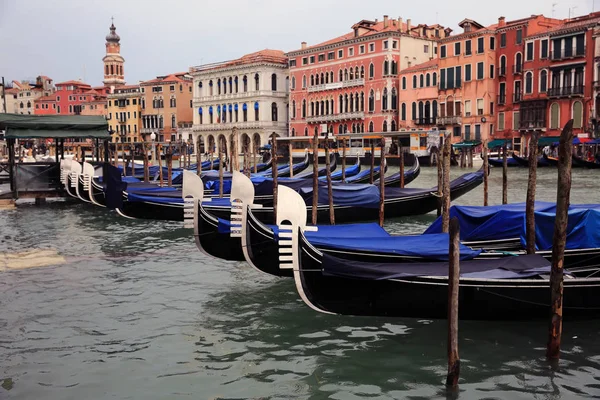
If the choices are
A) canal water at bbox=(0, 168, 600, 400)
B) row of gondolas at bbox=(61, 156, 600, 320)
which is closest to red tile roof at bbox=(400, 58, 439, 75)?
row of gondolas at bbox=(61, 156, 600, 320)

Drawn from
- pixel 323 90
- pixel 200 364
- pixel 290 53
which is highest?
pixel 290 53

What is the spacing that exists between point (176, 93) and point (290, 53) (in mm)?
12218

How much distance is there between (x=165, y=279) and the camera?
684cm

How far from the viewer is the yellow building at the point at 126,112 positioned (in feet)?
158

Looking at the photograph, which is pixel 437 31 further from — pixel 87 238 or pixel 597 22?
pixel 87 238

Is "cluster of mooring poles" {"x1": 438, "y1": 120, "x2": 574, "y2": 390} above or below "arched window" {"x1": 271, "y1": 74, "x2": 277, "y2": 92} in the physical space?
below

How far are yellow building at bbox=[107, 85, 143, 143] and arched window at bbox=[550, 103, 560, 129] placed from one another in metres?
31.1

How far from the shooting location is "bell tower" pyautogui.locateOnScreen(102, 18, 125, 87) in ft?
176

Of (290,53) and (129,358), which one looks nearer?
(129,358)

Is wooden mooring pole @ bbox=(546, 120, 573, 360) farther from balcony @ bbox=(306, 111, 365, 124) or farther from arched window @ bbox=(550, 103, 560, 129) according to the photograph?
balcony @ bbox=(306, 111, 365, 124)

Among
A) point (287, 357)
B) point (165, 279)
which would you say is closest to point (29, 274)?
point (165, 279)

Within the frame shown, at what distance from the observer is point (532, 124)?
2623 cm

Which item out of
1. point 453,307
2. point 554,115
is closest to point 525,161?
point 554,115

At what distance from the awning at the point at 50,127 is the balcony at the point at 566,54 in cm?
1847
